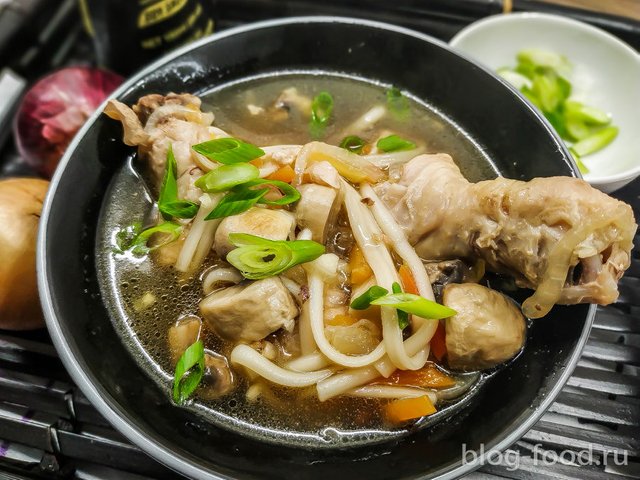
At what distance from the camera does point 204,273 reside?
2.31 metres

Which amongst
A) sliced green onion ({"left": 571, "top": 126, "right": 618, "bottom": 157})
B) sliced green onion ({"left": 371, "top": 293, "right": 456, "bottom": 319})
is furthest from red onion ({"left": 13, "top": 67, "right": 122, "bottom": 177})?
sliced green onion ({"left": 571, "top": 126, "right": 618, "bottom": 157})

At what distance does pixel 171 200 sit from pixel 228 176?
0.28 meters

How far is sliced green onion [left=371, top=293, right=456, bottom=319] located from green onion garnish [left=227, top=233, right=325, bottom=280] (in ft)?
1.08

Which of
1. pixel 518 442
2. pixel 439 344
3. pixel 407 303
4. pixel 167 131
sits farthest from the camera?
pixel 167 131

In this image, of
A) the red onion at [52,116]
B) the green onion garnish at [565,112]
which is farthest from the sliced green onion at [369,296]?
the red onion at [52,116]

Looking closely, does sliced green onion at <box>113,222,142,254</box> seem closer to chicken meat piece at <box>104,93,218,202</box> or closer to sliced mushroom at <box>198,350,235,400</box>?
chicken meat piece at <box>104,93,218,202</box>

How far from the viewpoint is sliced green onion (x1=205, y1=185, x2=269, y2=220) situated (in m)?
2.15

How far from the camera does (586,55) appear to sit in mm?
3521

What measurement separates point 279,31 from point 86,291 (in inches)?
62.2

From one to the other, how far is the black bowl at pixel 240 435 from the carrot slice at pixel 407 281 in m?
0.46

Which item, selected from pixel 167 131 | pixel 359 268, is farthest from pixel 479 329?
pixel 167 131

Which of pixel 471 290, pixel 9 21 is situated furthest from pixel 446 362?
pixel 9 21

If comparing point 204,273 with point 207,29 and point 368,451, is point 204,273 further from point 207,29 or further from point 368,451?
point 207,29

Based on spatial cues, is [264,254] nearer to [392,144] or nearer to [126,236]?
[126,236]
